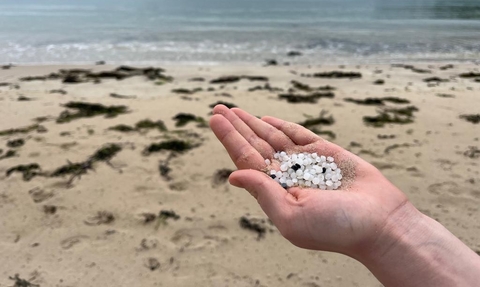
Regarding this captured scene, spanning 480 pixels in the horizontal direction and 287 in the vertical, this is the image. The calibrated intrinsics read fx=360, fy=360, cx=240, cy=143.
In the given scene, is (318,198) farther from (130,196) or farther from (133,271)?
(130,196)

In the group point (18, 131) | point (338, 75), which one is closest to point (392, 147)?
point (338, 75)

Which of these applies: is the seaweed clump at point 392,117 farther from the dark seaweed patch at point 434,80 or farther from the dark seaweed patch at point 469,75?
the dark seaweed patch at point 469,75

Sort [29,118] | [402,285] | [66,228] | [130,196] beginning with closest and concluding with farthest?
[402,285] → [66,228] → [130,196] → [29,118]

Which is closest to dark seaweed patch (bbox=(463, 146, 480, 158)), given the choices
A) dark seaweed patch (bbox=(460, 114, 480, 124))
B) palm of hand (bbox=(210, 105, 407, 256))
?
dark seaweed patch (bbox=(460, 114, 480, 124))

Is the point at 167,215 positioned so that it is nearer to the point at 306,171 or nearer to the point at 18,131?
the point at 306,171

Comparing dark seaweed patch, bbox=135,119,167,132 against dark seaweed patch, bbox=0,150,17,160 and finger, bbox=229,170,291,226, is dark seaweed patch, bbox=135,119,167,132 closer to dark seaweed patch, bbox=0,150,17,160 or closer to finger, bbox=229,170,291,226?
dark seaweed patch, bbox=0,150,17,160

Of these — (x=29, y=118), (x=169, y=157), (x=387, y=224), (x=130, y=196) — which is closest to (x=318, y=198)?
(x=387, y=224)
